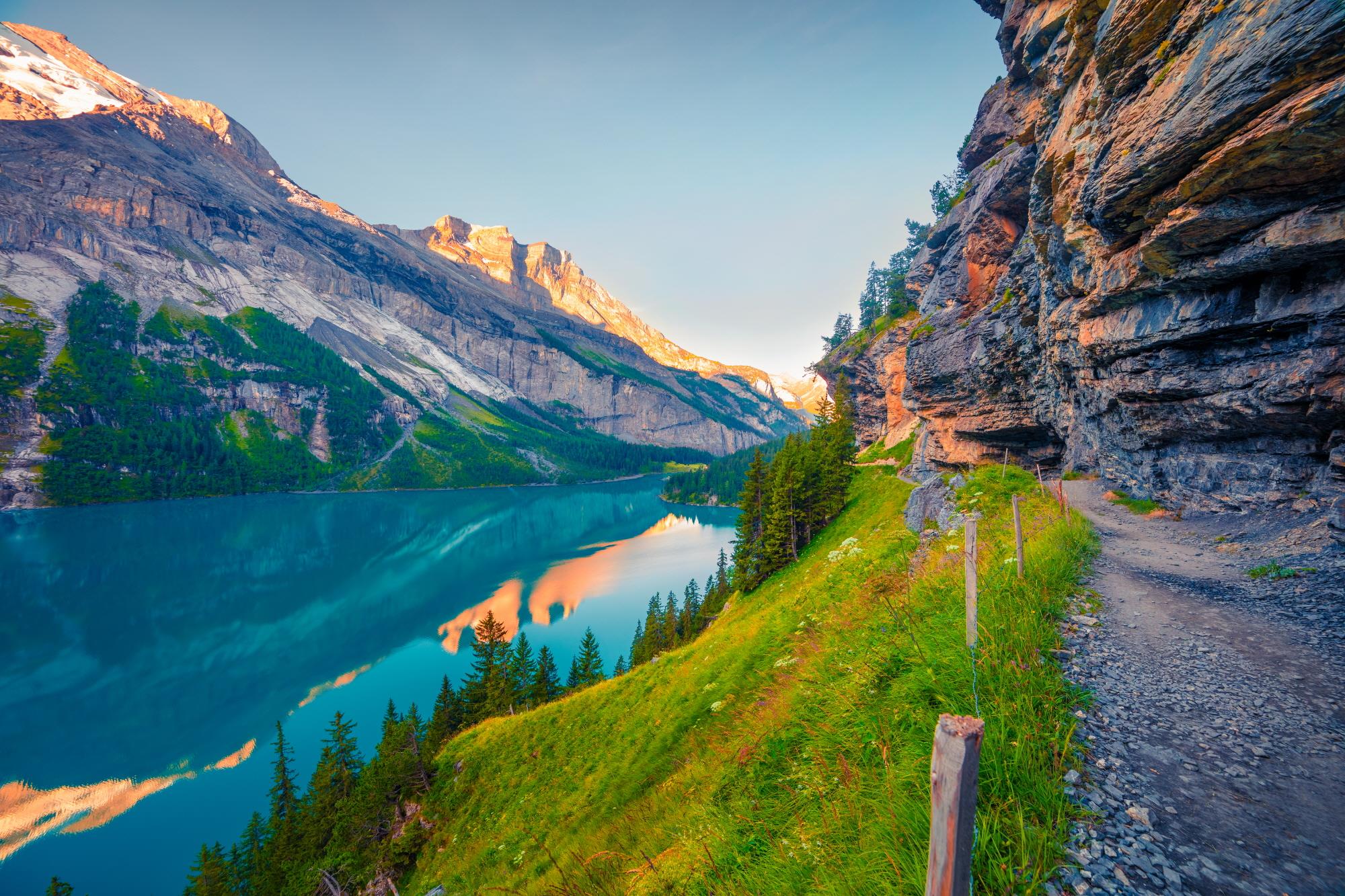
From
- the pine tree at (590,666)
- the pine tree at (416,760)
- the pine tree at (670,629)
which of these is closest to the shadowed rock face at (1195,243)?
the pine tree at (670,629)

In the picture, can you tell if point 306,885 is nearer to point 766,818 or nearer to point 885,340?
point 766,818

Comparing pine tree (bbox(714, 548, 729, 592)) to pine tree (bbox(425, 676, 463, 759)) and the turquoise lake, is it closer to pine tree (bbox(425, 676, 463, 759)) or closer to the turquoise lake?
the turquoise lake

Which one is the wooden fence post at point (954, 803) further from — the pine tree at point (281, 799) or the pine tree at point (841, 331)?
the pine tree at point (841, 331)

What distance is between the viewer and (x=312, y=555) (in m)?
99.0

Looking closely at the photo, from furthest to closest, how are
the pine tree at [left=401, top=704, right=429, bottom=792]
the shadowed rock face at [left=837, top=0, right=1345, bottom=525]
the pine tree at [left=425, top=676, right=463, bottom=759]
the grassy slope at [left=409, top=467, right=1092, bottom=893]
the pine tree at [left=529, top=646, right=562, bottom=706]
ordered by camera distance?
the pine tree at [left=529, top=646, right=562, bottom=706] < the pine tree at [left=425, top=676, right=463, bottom=759] < the pine tree at [left=401, top=704, right=429, bottom=792] < the shadowed rock face at [left=837, top=0, right=1345, bottom=525] < the grassy slope at [left=409, top=467, right=1092, bottom=893]

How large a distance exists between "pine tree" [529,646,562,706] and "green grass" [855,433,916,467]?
40406mm

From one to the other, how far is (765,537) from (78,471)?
206 metres

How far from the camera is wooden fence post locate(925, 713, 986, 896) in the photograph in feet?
7.43

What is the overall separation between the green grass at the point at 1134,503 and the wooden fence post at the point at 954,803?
79.9 ft

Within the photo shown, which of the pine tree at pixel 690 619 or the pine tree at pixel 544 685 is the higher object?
the pine tree at pixel 690 619

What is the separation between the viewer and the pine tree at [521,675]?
1479 inches

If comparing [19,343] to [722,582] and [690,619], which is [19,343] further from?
[722,582]

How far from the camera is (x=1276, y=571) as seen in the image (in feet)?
34.0

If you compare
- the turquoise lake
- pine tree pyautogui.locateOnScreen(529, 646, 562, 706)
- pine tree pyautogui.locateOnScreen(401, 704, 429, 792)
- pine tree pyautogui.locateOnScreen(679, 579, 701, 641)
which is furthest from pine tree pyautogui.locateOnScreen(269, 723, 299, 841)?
pine tree pyautogui.locateOnScreen(679, 579, 701, 641)
